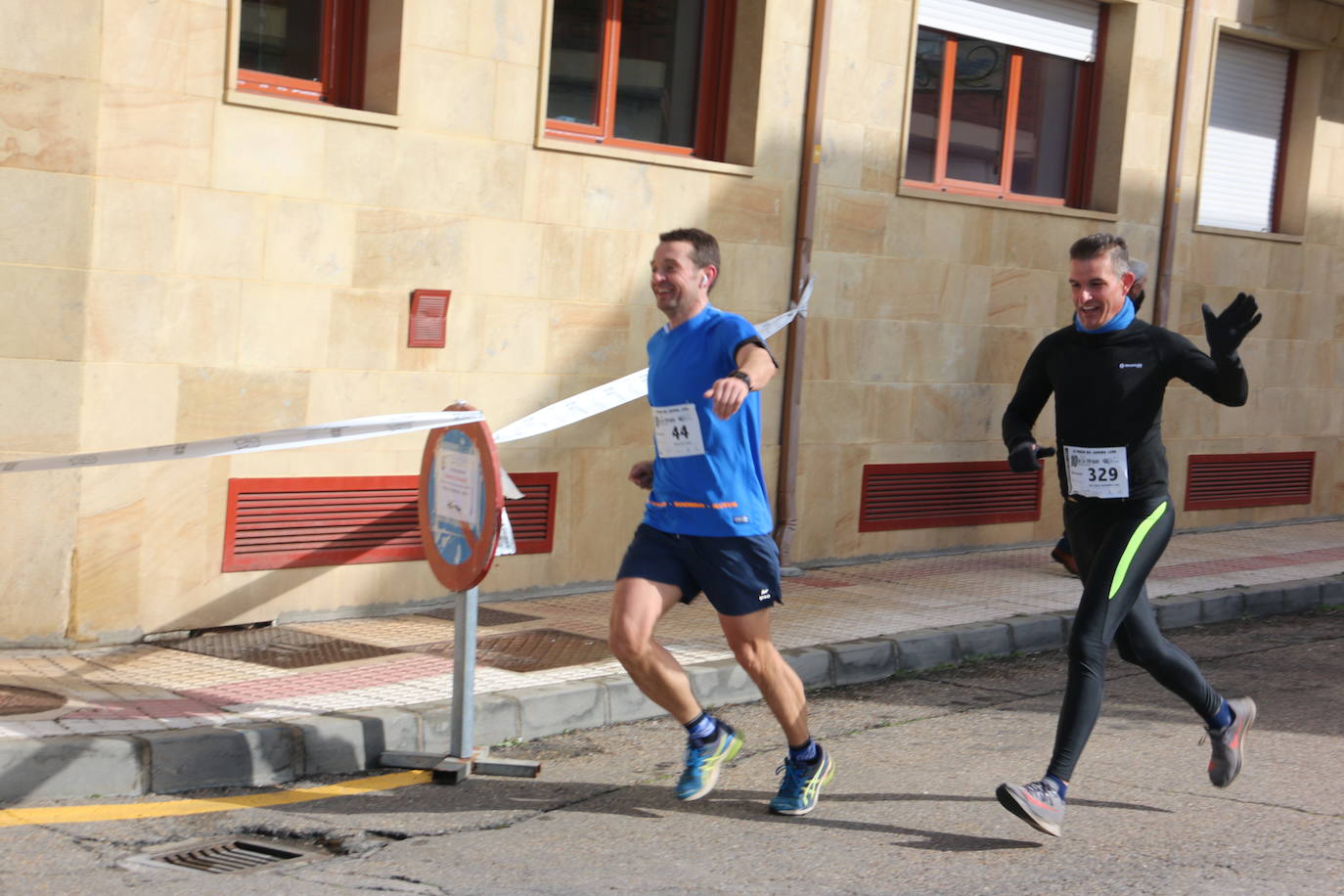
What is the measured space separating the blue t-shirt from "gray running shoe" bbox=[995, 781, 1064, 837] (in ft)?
3.73

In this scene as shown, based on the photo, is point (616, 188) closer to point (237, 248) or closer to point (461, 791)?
point (237, 248)

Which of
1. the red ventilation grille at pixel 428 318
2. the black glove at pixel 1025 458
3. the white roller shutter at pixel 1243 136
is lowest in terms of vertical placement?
the black glove at pixel 1025 458

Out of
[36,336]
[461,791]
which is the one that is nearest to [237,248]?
[36,336]

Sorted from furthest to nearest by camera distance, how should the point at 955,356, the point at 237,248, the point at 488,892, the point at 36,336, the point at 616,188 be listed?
→ the point at 955,356, the point at 616,188, the point at 237,248, the point at 36,336, the point at 488,892

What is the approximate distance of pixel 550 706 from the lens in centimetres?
669

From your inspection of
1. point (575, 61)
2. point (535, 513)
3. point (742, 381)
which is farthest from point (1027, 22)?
point (742, 381)

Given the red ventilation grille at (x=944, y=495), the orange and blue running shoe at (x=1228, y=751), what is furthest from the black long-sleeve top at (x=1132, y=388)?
the red ventilation grille at (x=944, y=495)

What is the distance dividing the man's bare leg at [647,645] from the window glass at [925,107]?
256 inches

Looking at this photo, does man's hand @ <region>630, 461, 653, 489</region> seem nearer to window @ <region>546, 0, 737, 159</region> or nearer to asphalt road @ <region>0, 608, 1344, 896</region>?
asphalt road @ <region>0, 608, 1344, 896</region>

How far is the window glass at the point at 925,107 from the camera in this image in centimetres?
1134

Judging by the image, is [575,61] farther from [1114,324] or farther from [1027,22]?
[1114,324]

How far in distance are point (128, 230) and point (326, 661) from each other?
2.13 metres

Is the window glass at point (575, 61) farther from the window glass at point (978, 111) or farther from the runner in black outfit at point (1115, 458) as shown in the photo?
the runner in black outfit at point (1115, 458)

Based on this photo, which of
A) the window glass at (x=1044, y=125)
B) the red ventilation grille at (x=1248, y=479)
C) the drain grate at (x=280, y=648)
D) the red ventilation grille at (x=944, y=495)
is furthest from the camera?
the red ventilation grille at (x=1248, y=479)
